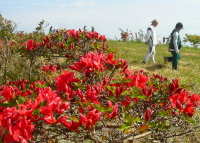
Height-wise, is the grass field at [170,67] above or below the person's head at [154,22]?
below

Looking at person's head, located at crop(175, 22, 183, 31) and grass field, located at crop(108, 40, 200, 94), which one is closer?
grass field, located at crop(108, 40, 200, 94)

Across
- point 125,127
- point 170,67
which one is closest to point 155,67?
point 170,67

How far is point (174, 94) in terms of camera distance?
1.20 m

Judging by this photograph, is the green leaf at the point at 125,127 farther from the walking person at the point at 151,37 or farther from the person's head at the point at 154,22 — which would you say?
the person's head at the point at 154,22

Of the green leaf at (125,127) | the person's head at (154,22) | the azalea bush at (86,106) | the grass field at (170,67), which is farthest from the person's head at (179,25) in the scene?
the green leaf at (125,127)

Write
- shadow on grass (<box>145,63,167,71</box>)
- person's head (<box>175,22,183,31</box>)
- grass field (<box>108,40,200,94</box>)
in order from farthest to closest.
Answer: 1. shadow on grass (<box>145,63,167,71</box>)
2. person's head (<box>175,22,183,31</box>)
3. grass field (<box>108,40,200,94</box>)

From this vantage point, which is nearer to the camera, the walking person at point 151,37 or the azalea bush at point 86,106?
the azalea bush at point 86,106

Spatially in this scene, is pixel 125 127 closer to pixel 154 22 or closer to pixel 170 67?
pixel 170 67

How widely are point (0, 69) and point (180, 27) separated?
17.3 feet

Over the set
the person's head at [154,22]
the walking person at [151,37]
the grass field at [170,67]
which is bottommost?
the grass field at [170,67]

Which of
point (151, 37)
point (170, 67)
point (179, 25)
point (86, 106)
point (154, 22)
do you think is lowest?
point (170, 67)

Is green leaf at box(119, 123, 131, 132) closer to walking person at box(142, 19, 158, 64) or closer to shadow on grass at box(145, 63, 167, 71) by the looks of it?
shadow on grass at box(145, 63, 167, 71)

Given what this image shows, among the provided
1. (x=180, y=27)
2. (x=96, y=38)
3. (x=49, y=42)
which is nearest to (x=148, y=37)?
(x=180, y=27)

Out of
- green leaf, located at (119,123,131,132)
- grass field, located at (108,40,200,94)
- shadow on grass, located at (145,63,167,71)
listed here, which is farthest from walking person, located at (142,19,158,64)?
green leaf, located at (119,123,131,132)
